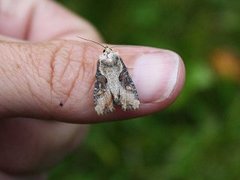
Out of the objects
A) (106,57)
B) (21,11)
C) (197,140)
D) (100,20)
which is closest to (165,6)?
(100,20)

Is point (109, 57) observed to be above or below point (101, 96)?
above

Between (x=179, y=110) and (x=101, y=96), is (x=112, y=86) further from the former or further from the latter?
(x=179, y=110)

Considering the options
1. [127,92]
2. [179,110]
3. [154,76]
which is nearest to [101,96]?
[127,92]

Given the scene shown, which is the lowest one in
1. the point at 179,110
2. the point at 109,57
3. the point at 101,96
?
the point at 179,110

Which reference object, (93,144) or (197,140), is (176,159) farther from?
(93,144)

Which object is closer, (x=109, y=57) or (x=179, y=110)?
(x=109, y=57)
